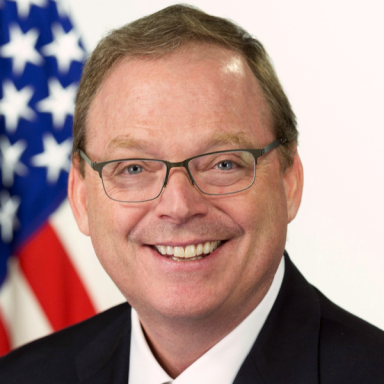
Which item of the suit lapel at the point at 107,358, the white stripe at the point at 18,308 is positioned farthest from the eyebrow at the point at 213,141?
the white stripe at the point at 18,308

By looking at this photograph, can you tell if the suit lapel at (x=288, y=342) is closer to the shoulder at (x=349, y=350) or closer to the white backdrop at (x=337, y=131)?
the shoulder at (x=349, y=350)

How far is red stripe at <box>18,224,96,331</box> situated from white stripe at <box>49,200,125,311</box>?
0.03 metres

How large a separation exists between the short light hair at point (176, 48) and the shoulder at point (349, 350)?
1.98 feet

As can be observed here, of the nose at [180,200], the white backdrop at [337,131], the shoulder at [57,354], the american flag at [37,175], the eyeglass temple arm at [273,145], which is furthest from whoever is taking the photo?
the white backdrop at [337,131]

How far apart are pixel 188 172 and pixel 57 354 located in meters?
1.17

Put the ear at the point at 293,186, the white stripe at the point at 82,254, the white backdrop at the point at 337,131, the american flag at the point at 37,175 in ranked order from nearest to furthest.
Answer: the ear at the point at 293,186 → the american flag at the point at 37,175 → the white stripe at the point at 82,254 → the white backdrop at the point at 337,131

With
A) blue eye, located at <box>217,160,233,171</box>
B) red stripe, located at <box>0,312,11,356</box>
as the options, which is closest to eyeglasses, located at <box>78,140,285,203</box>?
blue eye, located at <box>217,160,233,171</box>

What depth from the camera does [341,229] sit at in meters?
Result: 4.24

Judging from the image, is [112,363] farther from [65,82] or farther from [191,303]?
[65,82]

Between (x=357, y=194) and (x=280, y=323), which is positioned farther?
(x=357, y=194)

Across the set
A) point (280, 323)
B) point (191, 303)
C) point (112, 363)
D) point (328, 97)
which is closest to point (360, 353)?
point (280, 323)

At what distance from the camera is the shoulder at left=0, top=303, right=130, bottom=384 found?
2.75 metres

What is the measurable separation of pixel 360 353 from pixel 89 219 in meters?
1.07

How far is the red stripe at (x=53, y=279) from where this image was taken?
152 inches
